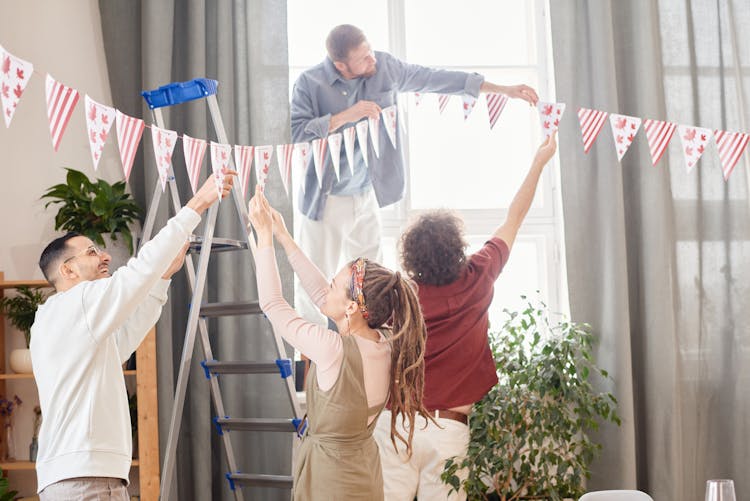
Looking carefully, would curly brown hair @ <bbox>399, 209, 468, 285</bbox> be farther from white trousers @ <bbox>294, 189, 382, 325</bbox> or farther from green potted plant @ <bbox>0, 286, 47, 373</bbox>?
green potted plant @ <bbox>0, 286, 47, 373</bbox>

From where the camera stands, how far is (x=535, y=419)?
10.7ft

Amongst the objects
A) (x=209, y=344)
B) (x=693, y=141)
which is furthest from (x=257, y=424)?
(x=693, y=141)

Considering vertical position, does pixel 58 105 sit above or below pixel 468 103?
below

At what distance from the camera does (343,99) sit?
140 inches

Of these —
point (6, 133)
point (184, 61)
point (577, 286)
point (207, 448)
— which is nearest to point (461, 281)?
point (577, 286)

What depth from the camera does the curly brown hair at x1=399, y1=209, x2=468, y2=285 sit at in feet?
9.43

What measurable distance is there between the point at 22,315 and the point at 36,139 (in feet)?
2.67

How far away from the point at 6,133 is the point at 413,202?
6.11 ft

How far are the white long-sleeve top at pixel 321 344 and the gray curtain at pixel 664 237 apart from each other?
6.15 feet

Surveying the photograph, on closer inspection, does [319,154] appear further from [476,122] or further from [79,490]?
[79,490]

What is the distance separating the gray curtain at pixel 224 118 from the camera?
3561 mm

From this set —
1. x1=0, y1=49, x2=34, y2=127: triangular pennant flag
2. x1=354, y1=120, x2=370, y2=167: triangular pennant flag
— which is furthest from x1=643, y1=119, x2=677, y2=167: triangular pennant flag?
x1=0, y1=49, x2=34, y2=127: triangular pennant flag

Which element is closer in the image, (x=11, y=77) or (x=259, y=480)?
(x=11, y=77)

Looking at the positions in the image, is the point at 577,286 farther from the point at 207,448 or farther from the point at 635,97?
the point at 207,448
